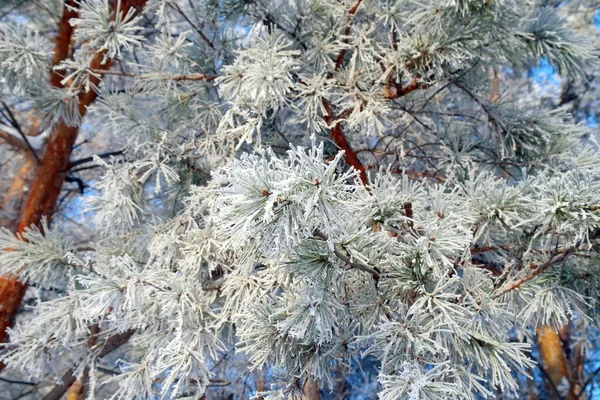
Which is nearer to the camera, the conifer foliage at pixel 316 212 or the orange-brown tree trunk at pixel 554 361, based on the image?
the conifer foliage at pixel 316 212

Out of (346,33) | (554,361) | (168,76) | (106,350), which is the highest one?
(346,33)

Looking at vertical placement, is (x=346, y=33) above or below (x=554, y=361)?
above

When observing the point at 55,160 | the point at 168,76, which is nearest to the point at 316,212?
the point at 168,76

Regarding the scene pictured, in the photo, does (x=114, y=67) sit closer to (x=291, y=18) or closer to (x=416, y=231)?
(x=291, y=18)

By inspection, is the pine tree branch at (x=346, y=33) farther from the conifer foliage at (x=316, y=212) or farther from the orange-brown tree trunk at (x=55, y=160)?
the orange-brown tree trunk at (x=55, y=160)

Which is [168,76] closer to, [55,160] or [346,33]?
[346,33]

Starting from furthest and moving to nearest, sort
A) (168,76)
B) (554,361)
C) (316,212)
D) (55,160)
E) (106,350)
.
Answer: (554,361), (55,160), (106,350), (168,76), (316,212)

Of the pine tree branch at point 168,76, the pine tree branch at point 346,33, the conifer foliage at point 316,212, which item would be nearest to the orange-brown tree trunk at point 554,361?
the conifer foliage at point 316,212

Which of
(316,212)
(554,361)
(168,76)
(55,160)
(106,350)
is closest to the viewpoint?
(316,212)

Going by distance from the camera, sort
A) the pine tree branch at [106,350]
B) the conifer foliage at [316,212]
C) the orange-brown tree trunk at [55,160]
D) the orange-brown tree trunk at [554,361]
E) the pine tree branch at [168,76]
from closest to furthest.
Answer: the conifer foliage at [316,212]
the pine tree branch at [168,76]
the pine tree branch at [106,350]
the orange-brown tree trunk at [55,160]
the orange-brown tree trunk at [554,361]

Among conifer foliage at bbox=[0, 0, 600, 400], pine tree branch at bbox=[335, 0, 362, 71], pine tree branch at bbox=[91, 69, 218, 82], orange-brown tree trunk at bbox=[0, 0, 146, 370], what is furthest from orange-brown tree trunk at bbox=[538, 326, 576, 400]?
orange-brown tree trunk at bbox=[0, 0, 146, 370]
